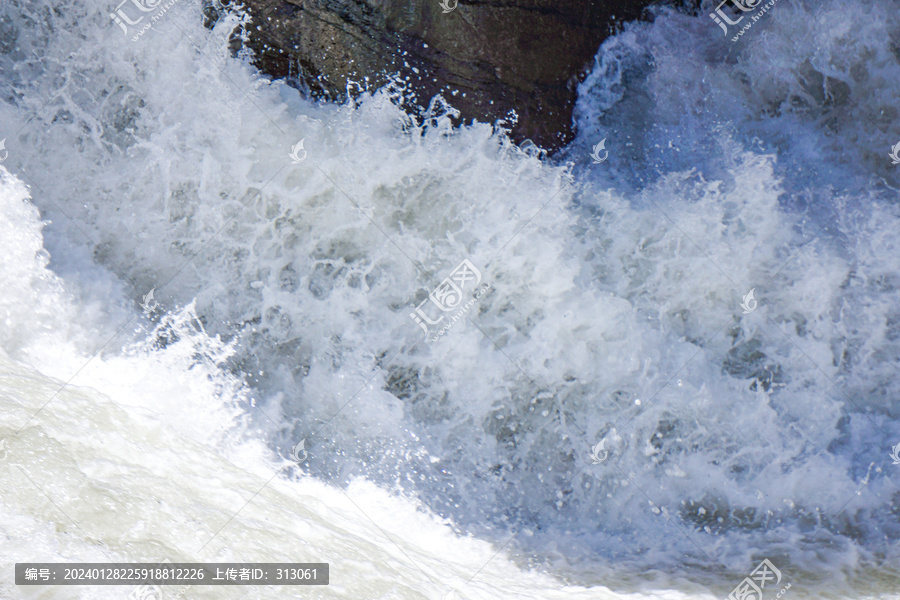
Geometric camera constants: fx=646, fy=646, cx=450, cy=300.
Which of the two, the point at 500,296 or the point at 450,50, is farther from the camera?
the point at 450,50

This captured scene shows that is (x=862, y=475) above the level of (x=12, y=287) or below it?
above

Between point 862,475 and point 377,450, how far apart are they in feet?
9.16

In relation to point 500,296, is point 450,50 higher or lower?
higher

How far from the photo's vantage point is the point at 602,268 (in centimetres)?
409

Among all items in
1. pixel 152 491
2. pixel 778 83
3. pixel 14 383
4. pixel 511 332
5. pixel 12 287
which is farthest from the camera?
pixel 778 83

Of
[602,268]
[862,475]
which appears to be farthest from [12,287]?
[862,475]

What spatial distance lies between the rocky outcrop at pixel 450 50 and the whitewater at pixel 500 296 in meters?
0.13

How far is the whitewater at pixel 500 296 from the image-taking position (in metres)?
3.58

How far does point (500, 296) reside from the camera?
3.94m

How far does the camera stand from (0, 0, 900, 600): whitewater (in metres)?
3.58

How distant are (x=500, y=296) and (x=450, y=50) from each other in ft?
5.32

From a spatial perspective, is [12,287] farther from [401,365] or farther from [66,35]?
[401,365]

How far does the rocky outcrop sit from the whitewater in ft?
0.42

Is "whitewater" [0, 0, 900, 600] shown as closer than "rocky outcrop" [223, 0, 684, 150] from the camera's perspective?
Yes
